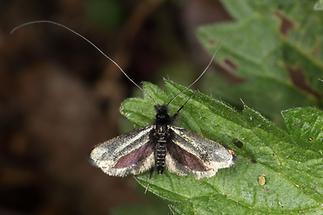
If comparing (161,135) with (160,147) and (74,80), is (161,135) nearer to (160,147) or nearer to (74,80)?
(160,147)

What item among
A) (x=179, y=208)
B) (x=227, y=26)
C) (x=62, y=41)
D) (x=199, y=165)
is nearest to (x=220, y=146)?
(x=199, y=165)

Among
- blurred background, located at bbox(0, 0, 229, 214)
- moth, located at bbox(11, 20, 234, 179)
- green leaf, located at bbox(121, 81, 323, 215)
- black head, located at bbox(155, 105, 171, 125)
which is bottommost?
green leaf, located at bbox(121, 81, 323, 215)

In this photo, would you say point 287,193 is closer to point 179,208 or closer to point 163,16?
point 179,208

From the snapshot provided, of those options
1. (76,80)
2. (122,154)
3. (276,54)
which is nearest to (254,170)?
(122,154)

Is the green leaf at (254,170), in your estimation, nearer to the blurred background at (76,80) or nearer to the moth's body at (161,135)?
the moth's body at (161,135)

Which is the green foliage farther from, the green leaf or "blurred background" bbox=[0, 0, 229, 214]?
"blurred background" bbox=[0, 0, 229, 214]

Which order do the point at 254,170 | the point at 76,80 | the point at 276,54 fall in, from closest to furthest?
the point at 254,170 < the point at 276,54 < the point at 76,80

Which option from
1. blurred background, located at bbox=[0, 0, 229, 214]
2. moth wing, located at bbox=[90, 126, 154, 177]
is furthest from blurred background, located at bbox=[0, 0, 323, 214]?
moth wing, located at bbox=[90, 126, 154, 177]

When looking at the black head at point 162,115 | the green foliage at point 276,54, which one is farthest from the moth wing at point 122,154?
the green foliage at point 276,54
